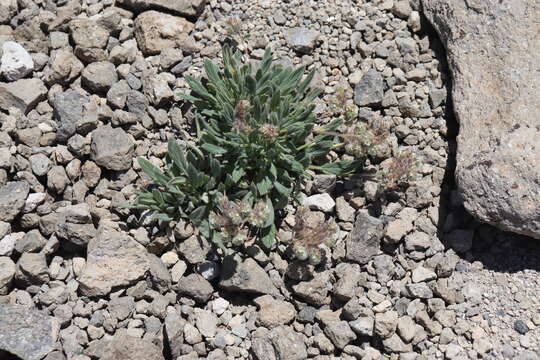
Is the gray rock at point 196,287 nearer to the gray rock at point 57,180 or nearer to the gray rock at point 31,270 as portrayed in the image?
the gray rock at point 31,270

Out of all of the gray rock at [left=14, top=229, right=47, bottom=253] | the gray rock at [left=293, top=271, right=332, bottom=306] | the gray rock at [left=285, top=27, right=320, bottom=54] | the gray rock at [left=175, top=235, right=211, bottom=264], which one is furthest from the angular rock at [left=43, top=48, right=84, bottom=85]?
the gray rock at [left=293, top=271, right=332, bottom=306]

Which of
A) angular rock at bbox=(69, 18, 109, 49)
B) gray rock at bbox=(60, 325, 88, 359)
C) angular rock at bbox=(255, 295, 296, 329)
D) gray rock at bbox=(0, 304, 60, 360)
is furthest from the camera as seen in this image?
angular rock at bbox=(69, 18, 109, 49)

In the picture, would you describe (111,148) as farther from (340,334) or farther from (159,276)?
(340,334)

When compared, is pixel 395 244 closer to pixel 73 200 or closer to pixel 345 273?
pixel 345 273

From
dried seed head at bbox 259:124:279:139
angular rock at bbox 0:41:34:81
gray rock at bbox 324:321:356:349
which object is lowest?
gray rock at bbox 324:321:356:349

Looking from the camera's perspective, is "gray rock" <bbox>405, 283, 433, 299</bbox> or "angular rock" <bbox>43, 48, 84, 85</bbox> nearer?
"gray rock" <bbox>405, 283, 433, 299</bbox>

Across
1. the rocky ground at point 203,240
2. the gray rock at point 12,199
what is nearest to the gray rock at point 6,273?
the rocky ground at point 203,240

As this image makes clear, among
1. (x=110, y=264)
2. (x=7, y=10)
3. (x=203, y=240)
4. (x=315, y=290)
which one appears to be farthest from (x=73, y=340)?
(x=7, y=10)

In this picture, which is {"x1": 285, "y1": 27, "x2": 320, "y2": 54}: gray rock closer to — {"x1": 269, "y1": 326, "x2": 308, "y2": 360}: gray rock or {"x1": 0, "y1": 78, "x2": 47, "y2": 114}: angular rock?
{"x1": 0, "y1": 78, "x2": 47, "y2": 114}: angular rock
